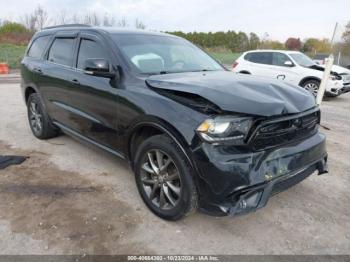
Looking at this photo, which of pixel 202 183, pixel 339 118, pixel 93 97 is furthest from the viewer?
pixel 339 118

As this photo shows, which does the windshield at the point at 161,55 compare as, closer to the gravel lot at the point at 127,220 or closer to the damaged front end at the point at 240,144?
the damaged front end at the point at 240,144

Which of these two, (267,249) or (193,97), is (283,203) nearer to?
(267,249)

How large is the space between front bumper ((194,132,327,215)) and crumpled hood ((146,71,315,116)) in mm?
354

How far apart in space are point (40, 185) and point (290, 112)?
2.95 meters

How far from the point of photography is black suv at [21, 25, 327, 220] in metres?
2.79

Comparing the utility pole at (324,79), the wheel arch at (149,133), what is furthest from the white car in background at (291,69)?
the wheel arch at (149,133)

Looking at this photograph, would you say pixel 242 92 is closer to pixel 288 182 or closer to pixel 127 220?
pixel 288 182

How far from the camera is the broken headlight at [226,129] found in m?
2.78

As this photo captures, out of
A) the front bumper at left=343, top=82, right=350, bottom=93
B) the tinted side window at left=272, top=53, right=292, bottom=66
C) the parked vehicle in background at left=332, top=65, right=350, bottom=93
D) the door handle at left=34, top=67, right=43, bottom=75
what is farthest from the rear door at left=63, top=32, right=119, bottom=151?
the front bumper at left=343, top=82, right=350, bottom=93

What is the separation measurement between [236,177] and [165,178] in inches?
31.2

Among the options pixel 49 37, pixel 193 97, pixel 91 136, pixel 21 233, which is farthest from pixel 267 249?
pixel 49 37

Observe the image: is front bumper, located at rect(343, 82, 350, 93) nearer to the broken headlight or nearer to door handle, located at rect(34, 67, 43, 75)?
door handle, located at rect(34, 67, 43, 75)

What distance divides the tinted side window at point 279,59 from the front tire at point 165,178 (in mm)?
9738

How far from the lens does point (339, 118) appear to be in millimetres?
8211
